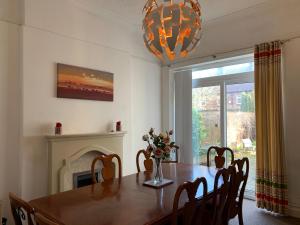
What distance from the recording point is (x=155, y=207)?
175 cm

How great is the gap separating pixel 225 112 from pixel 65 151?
2909 millimetres

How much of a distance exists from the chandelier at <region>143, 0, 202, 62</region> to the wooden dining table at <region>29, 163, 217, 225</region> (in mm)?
1298

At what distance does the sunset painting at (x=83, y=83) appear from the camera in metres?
3.39

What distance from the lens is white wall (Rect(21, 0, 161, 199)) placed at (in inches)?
119

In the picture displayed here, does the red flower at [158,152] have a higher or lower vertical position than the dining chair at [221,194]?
higher

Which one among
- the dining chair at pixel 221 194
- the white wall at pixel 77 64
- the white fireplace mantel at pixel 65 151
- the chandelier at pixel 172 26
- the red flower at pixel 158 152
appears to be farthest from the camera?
the white fireplace mantel at pixel 65 151

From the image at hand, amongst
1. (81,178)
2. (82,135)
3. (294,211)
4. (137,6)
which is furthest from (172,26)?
(294,211)

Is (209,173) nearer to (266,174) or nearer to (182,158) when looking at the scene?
(266,174)

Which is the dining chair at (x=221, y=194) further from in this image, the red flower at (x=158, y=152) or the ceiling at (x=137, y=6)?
the ceiling at (x=137, y=6)

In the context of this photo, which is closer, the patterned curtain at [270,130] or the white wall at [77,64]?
the white wall at [77,64]

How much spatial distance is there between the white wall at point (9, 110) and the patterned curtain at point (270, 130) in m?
3.39

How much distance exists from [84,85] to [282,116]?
3.00 m

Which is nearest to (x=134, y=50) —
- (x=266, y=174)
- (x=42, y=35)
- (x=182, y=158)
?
(x=42, y=35)

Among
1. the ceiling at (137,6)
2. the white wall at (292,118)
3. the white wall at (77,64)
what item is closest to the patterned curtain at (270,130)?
the white wall at (292,118)
